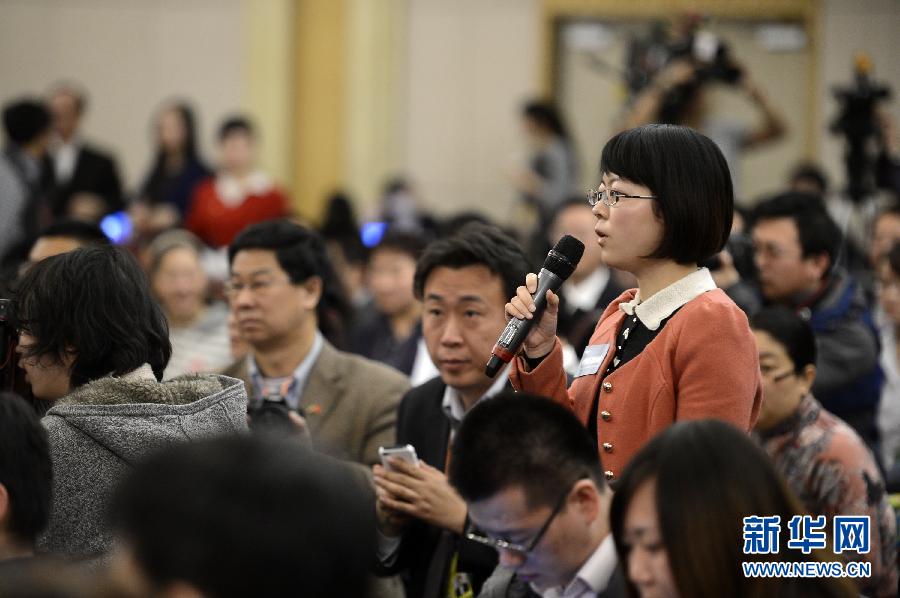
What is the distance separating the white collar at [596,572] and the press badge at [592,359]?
481mm

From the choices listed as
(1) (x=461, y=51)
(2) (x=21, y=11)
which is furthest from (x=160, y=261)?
(2) (x=21, y=11)

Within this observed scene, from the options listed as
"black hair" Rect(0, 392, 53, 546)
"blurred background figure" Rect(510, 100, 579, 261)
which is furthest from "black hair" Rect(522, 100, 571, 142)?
"black hair" Rect(0, 392, 53, 546)

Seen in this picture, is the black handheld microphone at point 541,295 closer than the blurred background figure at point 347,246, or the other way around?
the black handheld microphone at point 541,295

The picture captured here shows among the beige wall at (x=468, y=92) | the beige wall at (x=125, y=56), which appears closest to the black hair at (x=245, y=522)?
the beige wall at (x=468, y=92)

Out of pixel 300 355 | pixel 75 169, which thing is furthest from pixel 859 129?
pixel 75 169

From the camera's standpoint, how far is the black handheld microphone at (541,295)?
2.64 metres

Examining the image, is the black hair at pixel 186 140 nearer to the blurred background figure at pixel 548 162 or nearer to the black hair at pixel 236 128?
the black hair at pixel 236 128

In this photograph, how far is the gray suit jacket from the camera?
385 cm

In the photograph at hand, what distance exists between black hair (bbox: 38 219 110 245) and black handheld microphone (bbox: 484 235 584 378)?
209cm

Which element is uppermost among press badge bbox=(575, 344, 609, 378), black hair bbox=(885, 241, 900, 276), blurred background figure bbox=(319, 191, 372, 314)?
press badge bbox=(575, 344, 609, 378)

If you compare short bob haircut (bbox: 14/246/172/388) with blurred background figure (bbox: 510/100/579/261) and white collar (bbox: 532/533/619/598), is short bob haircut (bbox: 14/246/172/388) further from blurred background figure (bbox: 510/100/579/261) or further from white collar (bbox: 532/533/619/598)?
blurred background figure (bbox: 510/100/579/261)

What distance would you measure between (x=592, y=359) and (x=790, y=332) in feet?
3.70

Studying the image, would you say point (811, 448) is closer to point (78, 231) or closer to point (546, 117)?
point (78, 231)

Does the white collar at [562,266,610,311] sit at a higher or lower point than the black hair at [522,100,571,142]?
lower
